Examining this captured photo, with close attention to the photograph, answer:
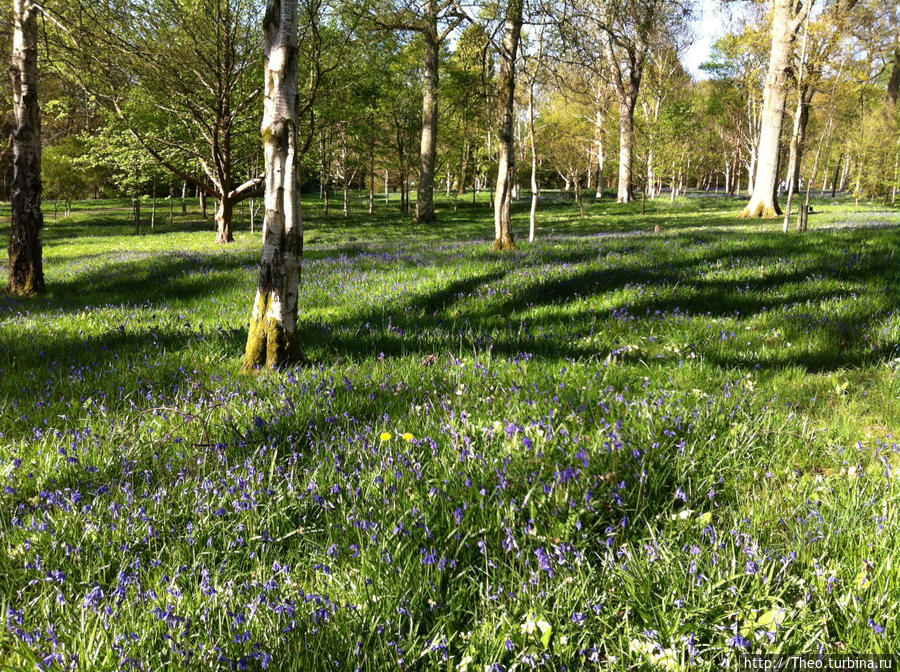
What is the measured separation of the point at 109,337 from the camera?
5645 millimetres

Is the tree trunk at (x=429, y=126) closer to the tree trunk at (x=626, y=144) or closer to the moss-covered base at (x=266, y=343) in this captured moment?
the tree trunk at (x=626, y=144)

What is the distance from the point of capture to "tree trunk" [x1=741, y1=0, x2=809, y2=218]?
2062 cm

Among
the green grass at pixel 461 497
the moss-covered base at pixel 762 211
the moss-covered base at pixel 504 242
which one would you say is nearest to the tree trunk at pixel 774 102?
the moss-covered base at pixel 762 211

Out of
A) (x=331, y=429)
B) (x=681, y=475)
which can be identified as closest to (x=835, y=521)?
(x=681, y=475)

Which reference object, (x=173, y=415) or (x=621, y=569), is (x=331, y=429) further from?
(x=621, y=569)

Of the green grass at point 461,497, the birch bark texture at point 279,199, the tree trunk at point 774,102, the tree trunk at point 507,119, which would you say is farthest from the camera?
the tree trunk at point 774,102

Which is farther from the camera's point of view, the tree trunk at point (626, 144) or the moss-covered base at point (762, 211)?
the tree trunk at point (626, 144)

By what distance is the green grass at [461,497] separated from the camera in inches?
65.7

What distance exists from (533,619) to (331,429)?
1892 mm

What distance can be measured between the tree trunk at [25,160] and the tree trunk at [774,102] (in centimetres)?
2420

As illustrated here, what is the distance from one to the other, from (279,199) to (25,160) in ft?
26.4

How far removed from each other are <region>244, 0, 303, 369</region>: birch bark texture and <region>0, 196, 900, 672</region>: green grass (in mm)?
438

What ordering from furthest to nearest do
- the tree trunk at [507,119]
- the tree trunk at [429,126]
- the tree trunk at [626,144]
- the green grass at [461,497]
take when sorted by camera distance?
the tree trunk at [626,144]
the tree trunk at [429,126]
the tree trunk at [507,119]
the green grass at [461,497]

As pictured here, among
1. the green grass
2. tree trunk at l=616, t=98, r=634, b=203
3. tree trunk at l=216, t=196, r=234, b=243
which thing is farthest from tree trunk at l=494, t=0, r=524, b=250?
tree trunk at l=616, t=98, r=634, b=203
